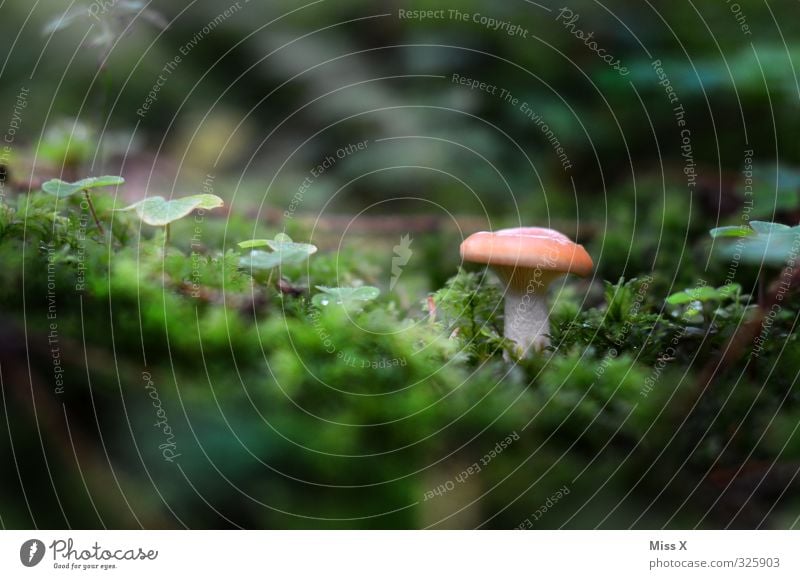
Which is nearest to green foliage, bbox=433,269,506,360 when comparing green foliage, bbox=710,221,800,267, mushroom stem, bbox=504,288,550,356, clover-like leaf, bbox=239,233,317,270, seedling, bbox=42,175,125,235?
mushroom stem, bbox=504,288,550,356

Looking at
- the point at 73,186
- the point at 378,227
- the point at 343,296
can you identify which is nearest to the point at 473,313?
the point at 343,296

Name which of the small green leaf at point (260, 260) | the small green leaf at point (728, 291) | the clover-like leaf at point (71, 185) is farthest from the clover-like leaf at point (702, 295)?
the clover-like leaf at point (71, 185)

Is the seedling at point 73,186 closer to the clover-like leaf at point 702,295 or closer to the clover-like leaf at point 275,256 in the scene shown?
the clover-like leaf at point 275,256

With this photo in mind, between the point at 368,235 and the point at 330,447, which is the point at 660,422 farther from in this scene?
the point at 368,235

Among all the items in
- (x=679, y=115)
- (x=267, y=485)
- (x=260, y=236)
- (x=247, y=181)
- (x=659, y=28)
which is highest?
(x=659, y=28)

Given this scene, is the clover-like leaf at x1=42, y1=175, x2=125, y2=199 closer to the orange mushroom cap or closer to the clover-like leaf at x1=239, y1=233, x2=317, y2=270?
the clover-like leaf at x1=239, y1=233, x2=317, y2=270

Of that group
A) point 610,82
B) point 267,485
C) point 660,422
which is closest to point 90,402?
point 267,485

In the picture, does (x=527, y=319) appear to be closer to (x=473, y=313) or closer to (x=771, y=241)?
(x=473, y=313)
